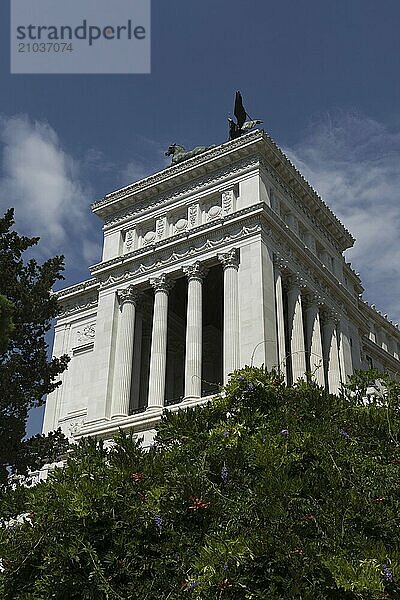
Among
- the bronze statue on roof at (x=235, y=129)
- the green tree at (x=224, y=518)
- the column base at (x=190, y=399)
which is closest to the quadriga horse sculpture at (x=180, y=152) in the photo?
the bronze statue on roof at (x=235, y=129)

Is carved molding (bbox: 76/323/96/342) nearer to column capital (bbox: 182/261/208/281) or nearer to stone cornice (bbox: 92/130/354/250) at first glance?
stone cornice (bbox: 92/130/354/250)

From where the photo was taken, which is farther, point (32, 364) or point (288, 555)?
point (32, 364)

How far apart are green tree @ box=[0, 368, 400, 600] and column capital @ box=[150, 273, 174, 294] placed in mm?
27117

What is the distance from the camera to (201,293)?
122 feet

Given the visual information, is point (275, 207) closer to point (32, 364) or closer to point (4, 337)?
point (32, 364)

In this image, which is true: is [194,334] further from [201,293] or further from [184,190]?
[184,190]

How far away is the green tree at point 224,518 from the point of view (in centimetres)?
786

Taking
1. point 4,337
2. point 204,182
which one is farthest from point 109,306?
point 4,337

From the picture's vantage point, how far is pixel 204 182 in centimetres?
4009

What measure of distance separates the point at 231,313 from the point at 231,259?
325cm

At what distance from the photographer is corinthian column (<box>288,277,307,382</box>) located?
35312 mm

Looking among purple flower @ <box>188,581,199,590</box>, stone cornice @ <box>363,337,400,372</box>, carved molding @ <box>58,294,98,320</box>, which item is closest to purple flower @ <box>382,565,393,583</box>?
purple flower @ <box>188,581,199,590</box>

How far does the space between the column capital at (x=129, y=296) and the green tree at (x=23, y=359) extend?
14.9m

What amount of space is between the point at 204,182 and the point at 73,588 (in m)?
33.2
